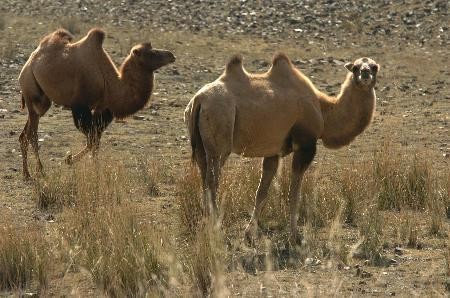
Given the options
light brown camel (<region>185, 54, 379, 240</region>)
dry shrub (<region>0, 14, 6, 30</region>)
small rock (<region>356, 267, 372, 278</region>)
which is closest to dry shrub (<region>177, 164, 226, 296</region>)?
light brown camel (<region>185, 54, 379, 240</region>)

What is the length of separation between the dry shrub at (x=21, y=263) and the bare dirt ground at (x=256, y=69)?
151 millimetres

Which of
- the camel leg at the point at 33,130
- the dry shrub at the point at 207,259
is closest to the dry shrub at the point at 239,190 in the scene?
the dry shrub at the point at 207,259

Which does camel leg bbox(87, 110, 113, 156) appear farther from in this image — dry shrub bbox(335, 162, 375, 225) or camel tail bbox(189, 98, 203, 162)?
dry shrub bbox(335, 162, 375, 225)

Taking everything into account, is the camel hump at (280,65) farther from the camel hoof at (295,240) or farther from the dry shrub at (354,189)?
the camel hoof at (295,240)

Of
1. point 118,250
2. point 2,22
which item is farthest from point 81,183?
point 2,22

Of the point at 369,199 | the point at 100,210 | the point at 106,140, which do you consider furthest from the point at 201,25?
the point at 100,210

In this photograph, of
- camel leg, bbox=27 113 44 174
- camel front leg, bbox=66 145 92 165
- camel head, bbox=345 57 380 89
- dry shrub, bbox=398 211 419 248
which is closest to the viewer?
dry shrub, bbox=398 211 419 248

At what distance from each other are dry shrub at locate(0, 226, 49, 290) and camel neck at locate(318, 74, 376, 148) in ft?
11.2

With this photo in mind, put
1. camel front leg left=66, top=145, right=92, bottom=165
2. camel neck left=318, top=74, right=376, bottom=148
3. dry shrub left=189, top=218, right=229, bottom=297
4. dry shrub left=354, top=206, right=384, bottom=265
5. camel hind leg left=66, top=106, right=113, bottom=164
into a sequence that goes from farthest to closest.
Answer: camel hind leg left=66, top=106, right=113, bottom=164 < camel front leg left=66, top=145, right=92, bottom=165 < camel neck left=318, top=74, right=376, bottom=148 < dry shrub left=354, top=206, right=384, bottom=265 < dry shrub left=189, top=218, right=229, bottom=297

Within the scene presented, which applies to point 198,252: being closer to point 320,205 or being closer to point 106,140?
point 320,205

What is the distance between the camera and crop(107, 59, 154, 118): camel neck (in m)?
14.0

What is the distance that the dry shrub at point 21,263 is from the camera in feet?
27.4

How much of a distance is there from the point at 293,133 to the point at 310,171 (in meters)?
1.39

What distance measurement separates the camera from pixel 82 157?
41.2ft
